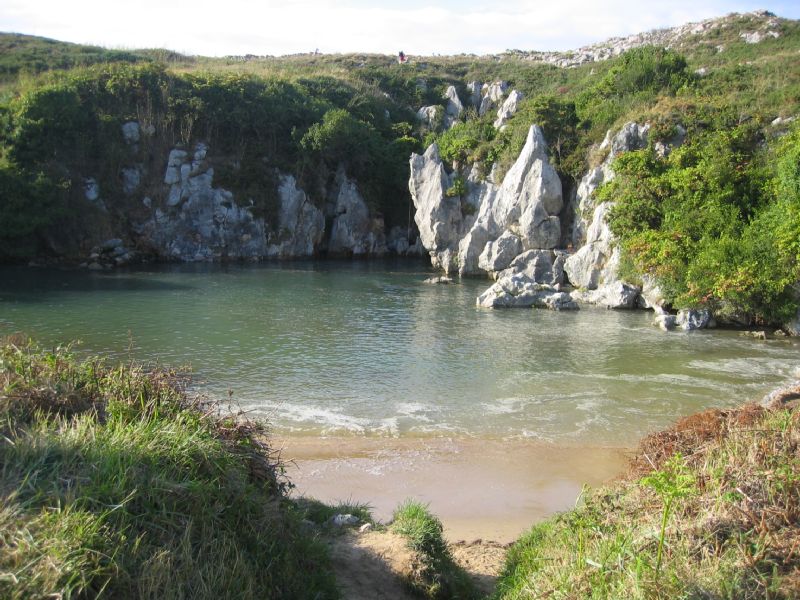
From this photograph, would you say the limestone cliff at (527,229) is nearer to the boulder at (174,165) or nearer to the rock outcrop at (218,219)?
the rock outcrop at (218,219)

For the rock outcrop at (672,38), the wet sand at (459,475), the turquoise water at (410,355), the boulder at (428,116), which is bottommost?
the wet sand at (459,475)

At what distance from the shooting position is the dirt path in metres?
6.27

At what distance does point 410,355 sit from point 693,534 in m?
16.2

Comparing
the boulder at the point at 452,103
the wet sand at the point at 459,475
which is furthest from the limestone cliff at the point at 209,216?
the wet sand at the point at 459,475

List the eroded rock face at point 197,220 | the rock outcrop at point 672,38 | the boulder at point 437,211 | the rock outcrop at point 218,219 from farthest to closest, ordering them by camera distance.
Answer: the rock outcrop at point 672,38 → the eroded rock face at point 197,220 → the rock outcrop at point 218,219 → the boulder at point 437,211

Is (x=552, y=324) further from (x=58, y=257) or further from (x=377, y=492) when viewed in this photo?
(x=58, y=257)

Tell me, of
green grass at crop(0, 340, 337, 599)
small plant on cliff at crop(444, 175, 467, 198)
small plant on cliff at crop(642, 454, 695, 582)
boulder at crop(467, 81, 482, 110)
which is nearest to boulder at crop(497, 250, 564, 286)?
small plant on cliff at crop(444, 175, 467, 198)

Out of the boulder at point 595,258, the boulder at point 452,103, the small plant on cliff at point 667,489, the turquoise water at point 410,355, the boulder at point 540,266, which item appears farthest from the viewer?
the boulder at point 452,103

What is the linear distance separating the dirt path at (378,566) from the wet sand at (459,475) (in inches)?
69.1

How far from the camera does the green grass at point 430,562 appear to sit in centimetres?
652

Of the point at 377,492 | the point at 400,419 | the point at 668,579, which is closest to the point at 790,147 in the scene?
the point at 400,419

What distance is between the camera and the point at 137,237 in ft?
159

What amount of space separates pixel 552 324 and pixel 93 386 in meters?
23.1

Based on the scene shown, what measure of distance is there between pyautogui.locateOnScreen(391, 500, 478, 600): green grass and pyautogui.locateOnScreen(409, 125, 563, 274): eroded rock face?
3384 centimetres
